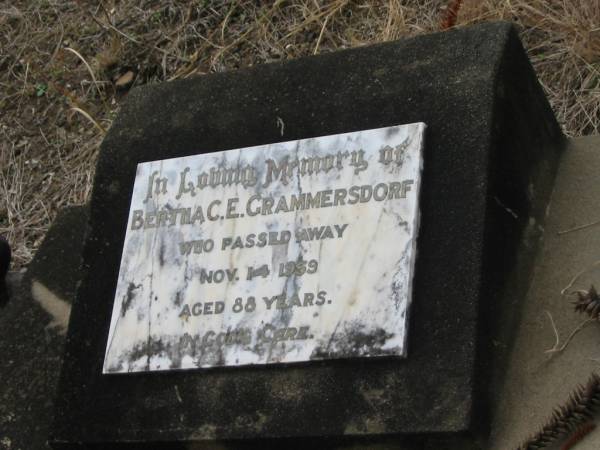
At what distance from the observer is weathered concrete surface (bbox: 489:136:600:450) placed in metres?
2.52

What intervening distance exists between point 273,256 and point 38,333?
38.1 inches

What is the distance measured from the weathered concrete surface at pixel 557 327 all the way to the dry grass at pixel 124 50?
39.8 inches

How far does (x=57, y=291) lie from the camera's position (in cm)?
340

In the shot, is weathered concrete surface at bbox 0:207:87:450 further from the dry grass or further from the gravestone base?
the dry grass

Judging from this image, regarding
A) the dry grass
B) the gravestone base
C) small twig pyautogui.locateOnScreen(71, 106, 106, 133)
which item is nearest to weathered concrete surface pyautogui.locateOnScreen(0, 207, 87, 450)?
the gravestone base

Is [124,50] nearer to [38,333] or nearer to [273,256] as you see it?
[38,333]

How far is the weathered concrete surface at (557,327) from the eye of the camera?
99.1 inches

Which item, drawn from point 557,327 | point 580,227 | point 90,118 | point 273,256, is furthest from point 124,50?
point 557,327

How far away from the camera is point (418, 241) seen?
2568 millimetres

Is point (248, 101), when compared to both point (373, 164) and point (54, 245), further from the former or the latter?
point (54, 245)

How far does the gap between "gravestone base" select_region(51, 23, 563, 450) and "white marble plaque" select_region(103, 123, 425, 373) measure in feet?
0.17

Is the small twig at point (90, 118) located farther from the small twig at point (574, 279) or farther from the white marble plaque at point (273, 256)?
the small twig at point (574, 279)

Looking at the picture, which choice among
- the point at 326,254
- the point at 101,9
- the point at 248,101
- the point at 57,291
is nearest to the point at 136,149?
the point at 248,101

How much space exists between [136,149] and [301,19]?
166cm
